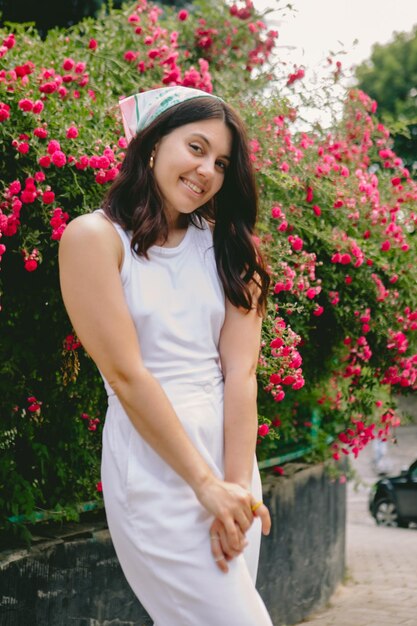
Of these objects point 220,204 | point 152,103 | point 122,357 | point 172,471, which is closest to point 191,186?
point 220,204

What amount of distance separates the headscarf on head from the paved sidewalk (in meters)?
4.12

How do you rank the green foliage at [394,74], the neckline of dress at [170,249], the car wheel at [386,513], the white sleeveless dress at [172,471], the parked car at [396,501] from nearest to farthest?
1. the white sleeveless dress at [172,471]
2. the neckline of dress at [170,249]
3. the parked car at [396,501]
4. the car wheel at [386,513]
5. the green foliage at [394,74]

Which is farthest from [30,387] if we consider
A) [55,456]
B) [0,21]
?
[0,21]

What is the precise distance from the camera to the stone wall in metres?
4.00

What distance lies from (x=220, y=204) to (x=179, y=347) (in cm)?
50

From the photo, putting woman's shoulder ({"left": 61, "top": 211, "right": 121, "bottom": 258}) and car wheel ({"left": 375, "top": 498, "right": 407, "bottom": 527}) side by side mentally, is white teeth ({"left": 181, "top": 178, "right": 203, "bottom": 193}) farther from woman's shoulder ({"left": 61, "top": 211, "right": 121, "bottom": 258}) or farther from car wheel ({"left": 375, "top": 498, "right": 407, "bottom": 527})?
car wheel ({"left": 375, "top": 498, "right": 407, "bottom": 527})

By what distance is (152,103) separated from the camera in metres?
2.60

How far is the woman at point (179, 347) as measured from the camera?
2188mm

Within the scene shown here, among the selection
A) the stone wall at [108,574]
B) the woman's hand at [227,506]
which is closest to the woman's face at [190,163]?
the woman's hand at [227,506]

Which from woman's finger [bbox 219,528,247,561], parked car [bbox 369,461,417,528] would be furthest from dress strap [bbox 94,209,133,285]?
parked car [bbox 369,461,417,528]

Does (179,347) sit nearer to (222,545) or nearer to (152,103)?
(222,545)

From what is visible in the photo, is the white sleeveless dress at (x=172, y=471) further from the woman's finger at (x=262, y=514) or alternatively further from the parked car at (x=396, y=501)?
the parked car at (x=396, y=501)

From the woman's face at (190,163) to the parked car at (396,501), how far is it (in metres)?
13.0

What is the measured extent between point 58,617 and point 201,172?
247 cm
